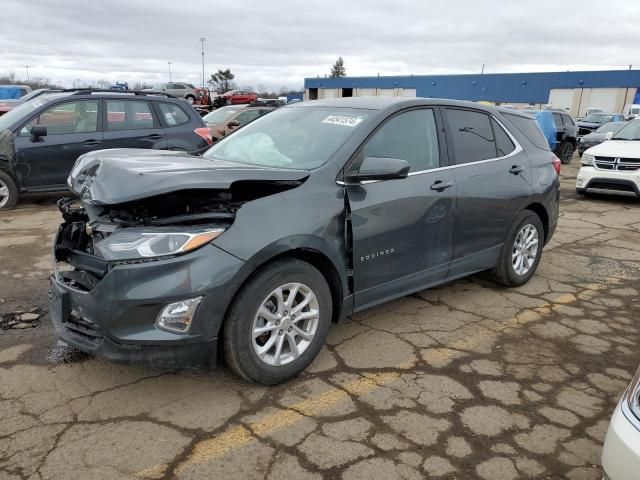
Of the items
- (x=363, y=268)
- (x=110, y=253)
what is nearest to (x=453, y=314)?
(x=363, y=268)

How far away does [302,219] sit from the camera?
3.19m

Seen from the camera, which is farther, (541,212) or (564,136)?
(564,136)

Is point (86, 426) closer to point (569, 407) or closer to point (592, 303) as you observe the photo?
point (569, 407)

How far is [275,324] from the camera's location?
318 cm

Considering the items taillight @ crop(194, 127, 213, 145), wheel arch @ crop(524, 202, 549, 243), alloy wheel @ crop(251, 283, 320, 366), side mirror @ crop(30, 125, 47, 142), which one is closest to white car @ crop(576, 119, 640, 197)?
wheel arch @ crop(524, 202, 549, 243)

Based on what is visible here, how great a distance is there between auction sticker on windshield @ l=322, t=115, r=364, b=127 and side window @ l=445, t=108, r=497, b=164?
0.93 meters

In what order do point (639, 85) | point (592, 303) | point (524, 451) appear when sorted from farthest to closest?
point (639, 85), point (592, 303), point (524, 451)

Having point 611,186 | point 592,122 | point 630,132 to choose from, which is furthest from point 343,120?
point 592,122

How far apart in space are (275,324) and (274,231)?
0.57 metres

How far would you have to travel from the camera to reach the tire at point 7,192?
26.3 ft

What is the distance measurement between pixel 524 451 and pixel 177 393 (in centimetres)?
198

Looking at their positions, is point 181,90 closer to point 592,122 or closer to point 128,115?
point 592,122

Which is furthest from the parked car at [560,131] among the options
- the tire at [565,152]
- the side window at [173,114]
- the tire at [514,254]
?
the tire at [514,254]

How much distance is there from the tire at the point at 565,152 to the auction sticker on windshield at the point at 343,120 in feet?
51.1
